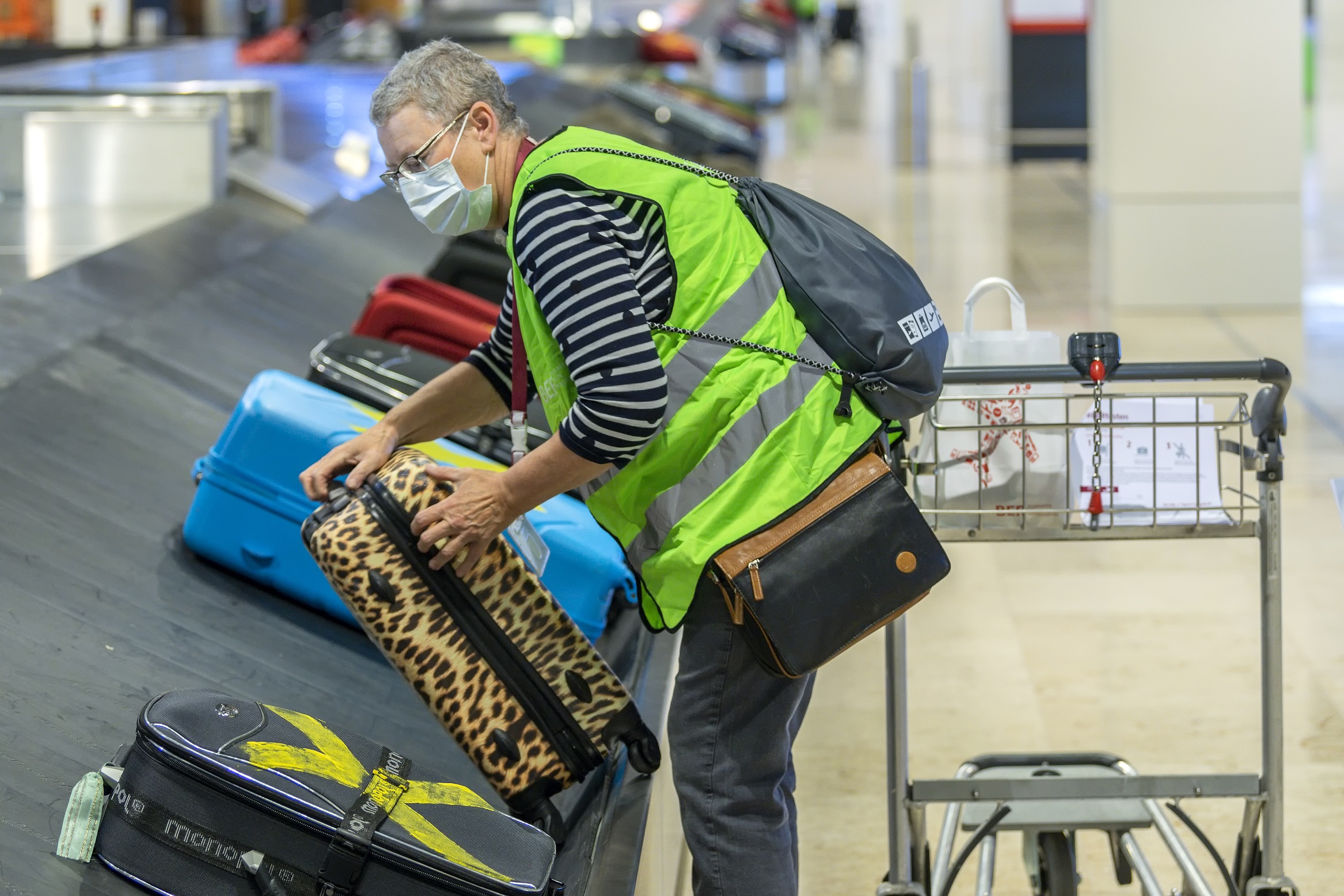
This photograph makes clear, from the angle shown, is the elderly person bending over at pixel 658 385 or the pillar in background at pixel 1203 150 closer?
the elderly person bending over at pixel 658 385

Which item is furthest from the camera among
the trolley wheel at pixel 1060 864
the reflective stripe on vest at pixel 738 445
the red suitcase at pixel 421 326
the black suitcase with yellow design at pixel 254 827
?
the red suitcase at pixel 421 326

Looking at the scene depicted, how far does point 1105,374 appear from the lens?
2.25 metres

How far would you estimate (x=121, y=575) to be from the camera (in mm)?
2725

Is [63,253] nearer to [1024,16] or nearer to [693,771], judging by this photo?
[693,771]

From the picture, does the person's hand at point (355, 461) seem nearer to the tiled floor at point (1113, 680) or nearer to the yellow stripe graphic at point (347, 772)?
the yellow stripe graphic at point (347, 772)

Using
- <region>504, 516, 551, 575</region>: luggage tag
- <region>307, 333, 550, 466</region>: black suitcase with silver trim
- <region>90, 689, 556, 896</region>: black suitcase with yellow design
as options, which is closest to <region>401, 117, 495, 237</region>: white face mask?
<region>504, 516, 551, 575</region>: luggage tag

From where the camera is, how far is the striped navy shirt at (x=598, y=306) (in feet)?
5.90

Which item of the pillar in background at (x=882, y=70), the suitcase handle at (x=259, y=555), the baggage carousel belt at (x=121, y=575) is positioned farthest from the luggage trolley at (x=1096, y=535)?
the pillar in background at (x=882, y=70)

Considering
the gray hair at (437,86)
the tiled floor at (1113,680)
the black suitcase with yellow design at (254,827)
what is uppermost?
the gray hair at (437,86)

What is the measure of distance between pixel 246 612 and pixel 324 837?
1.15 meters

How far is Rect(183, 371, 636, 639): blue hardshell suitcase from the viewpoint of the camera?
2760mm

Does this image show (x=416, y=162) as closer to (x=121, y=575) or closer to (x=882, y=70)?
(x=121, y=575)

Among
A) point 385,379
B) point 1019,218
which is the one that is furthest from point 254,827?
point 1019,218

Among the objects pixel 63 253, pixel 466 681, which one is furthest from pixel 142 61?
pixel 466 681
